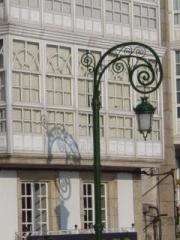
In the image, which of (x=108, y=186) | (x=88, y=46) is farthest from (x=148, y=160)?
(x=88, y=46)

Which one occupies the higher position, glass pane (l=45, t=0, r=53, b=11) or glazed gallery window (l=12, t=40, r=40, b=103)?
glass pane (l=45, t=0, r=53, b=11)

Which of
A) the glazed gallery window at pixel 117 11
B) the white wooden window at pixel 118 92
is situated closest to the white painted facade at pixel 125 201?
the white wooden window at pixel 118 92

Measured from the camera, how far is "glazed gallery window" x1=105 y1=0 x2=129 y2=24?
3922 cm

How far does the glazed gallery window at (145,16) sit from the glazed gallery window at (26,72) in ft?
16.9

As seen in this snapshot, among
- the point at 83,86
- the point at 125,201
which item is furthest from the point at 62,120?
the point at 125,201

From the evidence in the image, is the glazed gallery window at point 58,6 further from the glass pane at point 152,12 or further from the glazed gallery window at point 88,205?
the glazed gallery window at point 88,205

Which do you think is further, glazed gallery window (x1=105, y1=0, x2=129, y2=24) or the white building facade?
glazed gallery window (x1=105, y1=0, x2=129, y2=24)

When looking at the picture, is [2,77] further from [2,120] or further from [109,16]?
[109,16]

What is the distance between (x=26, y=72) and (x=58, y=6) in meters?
2.55

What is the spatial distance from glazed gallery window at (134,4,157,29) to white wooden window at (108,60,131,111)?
6.23 ft

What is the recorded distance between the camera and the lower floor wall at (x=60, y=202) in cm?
3659

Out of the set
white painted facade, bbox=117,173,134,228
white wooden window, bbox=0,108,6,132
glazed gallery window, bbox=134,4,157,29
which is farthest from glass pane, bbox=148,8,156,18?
white wooden window, bbox=0,108,6,132

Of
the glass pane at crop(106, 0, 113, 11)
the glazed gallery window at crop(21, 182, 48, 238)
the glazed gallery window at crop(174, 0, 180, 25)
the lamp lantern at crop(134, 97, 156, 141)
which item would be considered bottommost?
the glazed gallery window at crop(21, 182, 48, 238)

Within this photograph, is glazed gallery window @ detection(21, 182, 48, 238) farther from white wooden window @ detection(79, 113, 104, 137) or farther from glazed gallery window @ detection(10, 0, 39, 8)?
glazed gallery window @ detection(10, 0, 39, 8)
